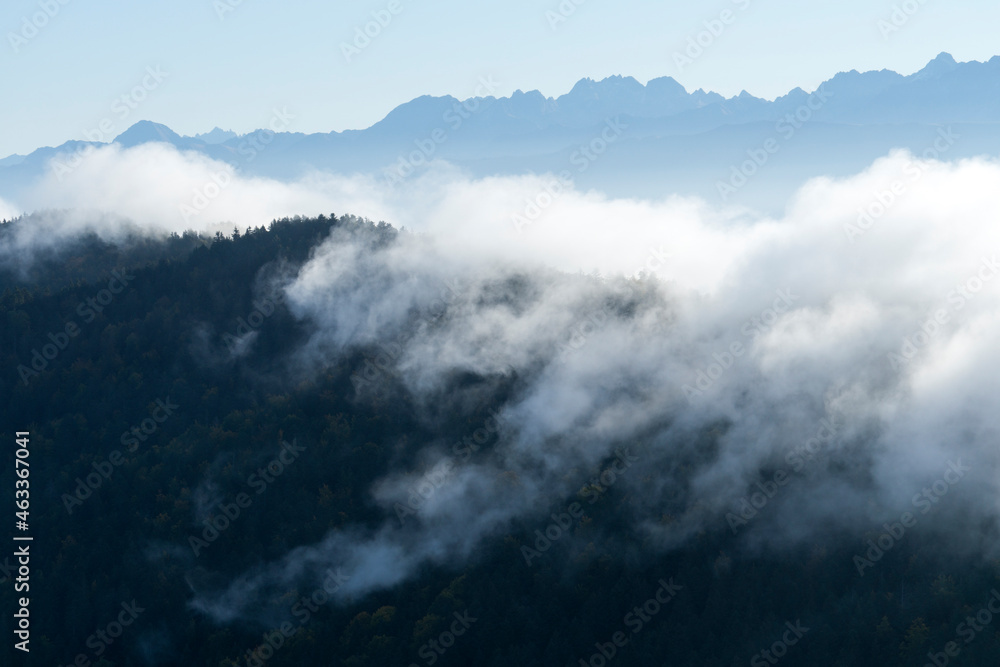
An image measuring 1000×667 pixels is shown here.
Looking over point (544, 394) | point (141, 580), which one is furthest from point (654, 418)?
point (141, 580)

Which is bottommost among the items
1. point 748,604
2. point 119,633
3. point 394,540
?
point 748,604

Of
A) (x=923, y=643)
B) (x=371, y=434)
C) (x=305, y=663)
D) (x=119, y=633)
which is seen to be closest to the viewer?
(x=923, y=643)

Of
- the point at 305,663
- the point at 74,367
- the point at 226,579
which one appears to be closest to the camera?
the point at 305,663

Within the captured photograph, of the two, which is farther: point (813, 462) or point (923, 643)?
point (813, 462)

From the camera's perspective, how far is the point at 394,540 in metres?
160

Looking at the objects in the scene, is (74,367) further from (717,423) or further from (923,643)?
(923,643)

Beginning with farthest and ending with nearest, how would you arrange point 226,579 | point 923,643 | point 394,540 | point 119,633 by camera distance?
point 394,540
point 226,579
point 119,633
point 923,643

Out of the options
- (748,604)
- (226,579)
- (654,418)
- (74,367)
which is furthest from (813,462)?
(74,367)

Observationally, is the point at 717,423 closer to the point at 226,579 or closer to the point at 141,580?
the point at 226,579

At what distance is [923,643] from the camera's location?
112m

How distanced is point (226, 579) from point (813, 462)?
113 meters

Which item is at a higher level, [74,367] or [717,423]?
[74,367]

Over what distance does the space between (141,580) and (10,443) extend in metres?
58.8

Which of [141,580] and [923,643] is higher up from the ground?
[141,580]
